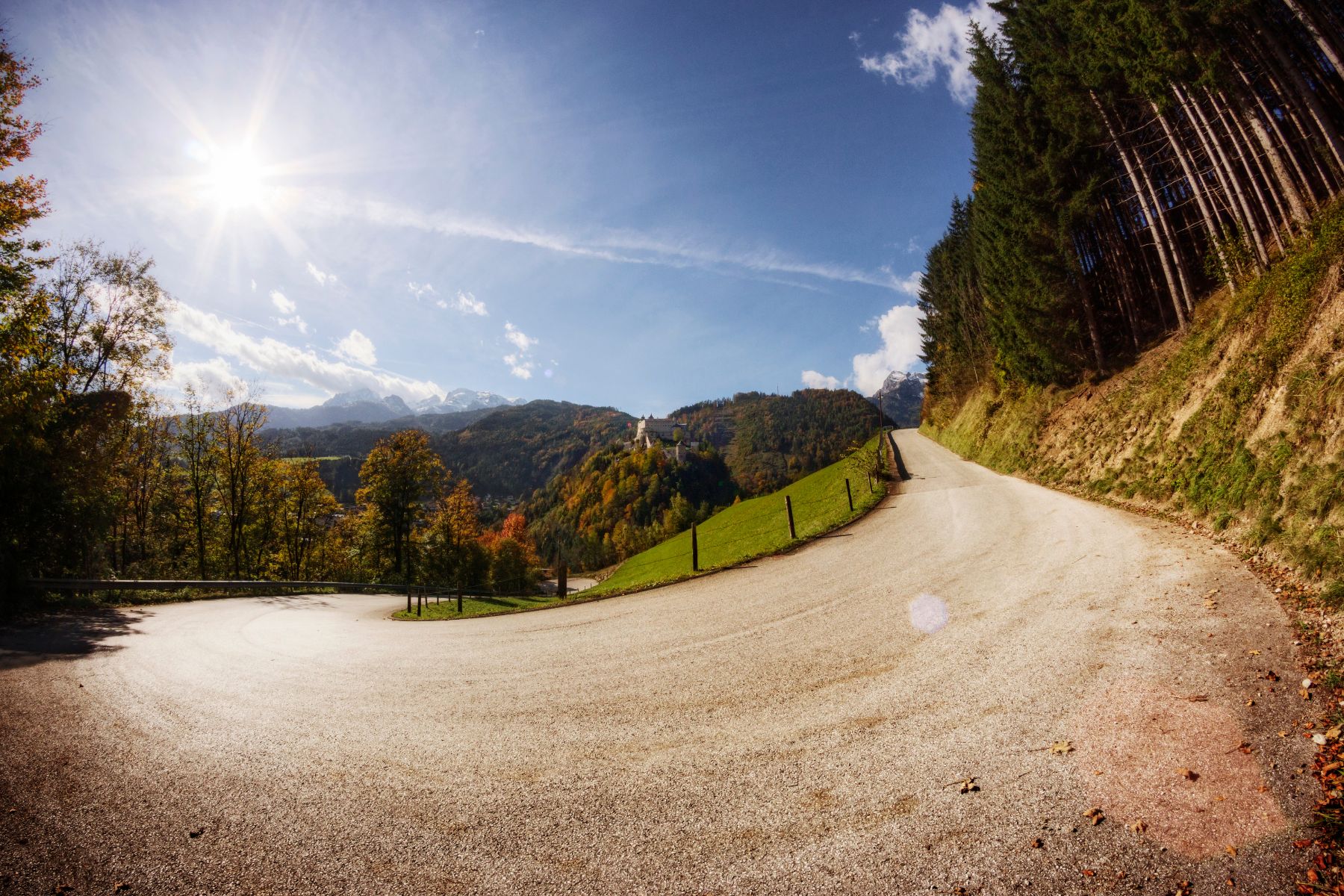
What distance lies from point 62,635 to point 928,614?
16726 millimetres

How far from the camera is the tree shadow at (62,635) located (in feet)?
25.4

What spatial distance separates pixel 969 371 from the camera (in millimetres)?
43625

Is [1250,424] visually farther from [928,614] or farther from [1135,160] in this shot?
[1135,160]

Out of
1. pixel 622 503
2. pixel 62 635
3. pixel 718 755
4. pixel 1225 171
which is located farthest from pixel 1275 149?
pixel 622 503

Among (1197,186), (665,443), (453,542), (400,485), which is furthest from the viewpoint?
(665,443)

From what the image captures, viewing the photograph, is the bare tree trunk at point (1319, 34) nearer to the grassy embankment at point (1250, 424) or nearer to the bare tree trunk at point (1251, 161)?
the bare tree trunk at point (1251, 161)

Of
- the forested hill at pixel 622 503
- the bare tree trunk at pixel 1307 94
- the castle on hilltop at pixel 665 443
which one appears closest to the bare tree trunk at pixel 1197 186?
the bare tree trunk at pixel 1307 94

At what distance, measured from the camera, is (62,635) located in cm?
943

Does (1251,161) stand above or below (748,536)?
above

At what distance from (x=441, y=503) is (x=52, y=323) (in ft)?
71.7

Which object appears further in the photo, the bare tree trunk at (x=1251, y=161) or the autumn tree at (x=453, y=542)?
the autumn tree at (x=453, y=542)

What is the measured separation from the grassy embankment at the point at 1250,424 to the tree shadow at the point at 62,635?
61.5ft

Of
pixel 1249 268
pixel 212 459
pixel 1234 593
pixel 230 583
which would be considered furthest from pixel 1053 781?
pixel 212 459

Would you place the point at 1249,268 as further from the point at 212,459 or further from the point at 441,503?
the point at 212,459
